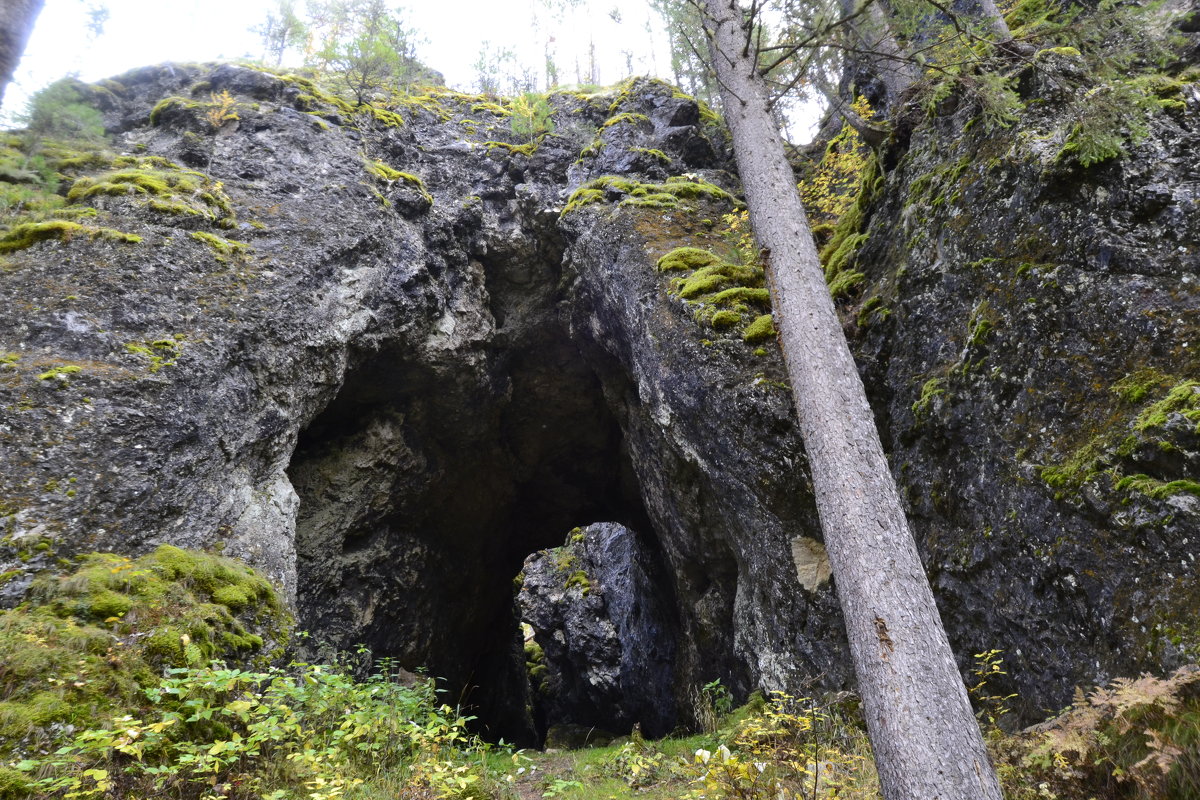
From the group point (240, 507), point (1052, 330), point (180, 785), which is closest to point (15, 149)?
point (240, 507)

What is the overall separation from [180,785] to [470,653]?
515 inches

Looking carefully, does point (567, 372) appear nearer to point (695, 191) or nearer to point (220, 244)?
point (695, 191)

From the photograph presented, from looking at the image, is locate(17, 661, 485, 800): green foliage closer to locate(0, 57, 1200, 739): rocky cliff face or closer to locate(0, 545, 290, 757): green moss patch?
locate(0, 545, 290, 757): green moss patch

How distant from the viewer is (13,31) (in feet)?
12.3

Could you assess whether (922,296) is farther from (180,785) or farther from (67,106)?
(67,106)

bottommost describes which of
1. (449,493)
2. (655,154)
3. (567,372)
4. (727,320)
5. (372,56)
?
(449,493)

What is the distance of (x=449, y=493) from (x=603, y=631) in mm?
10596

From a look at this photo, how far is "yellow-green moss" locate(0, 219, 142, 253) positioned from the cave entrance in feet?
11.7

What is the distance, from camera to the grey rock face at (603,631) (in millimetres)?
16719

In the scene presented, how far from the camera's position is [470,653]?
15.6 meters

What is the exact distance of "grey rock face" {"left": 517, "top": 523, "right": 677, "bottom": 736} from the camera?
1672cm

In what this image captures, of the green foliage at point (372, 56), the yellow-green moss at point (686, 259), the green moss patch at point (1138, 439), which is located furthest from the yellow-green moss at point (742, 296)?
the green foliage at point (372, 56)

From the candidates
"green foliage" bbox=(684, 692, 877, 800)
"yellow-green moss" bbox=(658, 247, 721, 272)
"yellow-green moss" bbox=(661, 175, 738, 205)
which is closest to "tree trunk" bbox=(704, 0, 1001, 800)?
"green foliage" bbox=(684, 692, 877, 800)

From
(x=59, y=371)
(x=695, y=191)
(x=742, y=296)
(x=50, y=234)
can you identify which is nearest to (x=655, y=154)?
(x=695, y=191)
